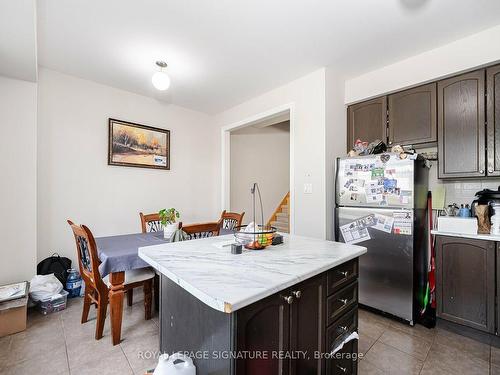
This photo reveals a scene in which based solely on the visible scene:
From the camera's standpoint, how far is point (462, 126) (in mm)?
2139

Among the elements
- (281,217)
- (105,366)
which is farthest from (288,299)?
(281,217)

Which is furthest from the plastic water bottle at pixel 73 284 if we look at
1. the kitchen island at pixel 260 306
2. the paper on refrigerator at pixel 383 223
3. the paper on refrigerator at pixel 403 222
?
the paper on refrigerator at pixel 403 222

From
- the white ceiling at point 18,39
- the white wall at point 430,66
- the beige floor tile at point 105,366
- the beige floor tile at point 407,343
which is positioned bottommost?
the beige floor tile at point 407,343

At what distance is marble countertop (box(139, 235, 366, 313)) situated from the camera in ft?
2.70

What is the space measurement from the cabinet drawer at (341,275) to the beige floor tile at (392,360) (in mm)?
779

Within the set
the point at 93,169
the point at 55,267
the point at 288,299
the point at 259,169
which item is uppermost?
the point at 259,169

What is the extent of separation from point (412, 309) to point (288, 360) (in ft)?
5.55

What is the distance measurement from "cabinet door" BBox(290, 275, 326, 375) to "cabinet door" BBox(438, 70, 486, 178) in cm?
192

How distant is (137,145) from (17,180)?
129cm

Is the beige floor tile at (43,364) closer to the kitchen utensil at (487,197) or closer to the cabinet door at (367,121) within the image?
the cabinet door at (367,121)

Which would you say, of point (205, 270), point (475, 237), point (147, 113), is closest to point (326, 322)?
point (205, 270)

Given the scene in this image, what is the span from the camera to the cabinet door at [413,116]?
2315mm

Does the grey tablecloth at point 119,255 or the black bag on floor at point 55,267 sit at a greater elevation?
the grey tablecloth at point 119,255

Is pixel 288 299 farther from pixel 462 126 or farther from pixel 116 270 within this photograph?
pixel 462 126
